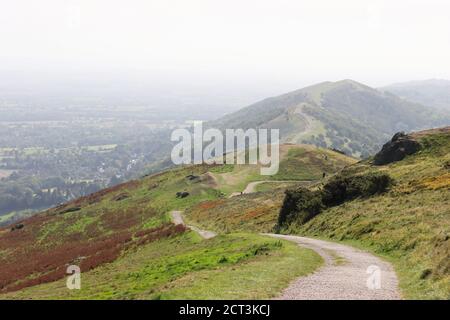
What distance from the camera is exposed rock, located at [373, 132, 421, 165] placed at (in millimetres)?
64644

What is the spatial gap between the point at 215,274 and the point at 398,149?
50.9 m

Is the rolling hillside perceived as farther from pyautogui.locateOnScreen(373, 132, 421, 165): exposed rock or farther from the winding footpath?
the winding footpath

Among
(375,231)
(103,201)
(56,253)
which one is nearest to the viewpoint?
(375,231)

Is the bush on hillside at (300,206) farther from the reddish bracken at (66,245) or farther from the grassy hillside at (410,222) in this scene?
the reddish bracken at (66,245)

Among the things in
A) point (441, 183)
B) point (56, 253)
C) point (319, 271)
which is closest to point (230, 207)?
point (56, 253)

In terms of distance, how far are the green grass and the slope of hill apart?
55mm

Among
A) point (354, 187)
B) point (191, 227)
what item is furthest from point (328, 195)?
point (191, 227)

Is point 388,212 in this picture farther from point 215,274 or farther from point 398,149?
point 398,149

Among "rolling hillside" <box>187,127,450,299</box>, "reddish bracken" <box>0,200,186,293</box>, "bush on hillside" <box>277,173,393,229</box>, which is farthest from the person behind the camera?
"bush on hillside" <box>277,173,393,229</box>

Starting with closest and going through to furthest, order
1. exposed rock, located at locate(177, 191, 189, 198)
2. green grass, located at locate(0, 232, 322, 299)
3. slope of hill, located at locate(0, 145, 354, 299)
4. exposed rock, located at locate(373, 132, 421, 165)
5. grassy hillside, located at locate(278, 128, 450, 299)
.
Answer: green grass, located at locate(0, 232, 322, 299) → grassy hillside, located at locate(278, 128, 450, 299) → slope of hill, located at locate(0, 145, 354, 299) → exposed rock, located at locate(373, 132, 421, 165) → exposed rock, located at locate(177, 191, 189, 198)

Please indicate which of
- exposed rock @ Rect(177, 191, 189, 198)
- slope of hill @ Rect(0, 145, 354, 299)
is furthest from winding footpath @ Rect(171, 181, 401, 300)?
exposed rock @ Rect(177, 191, 189, 198)
